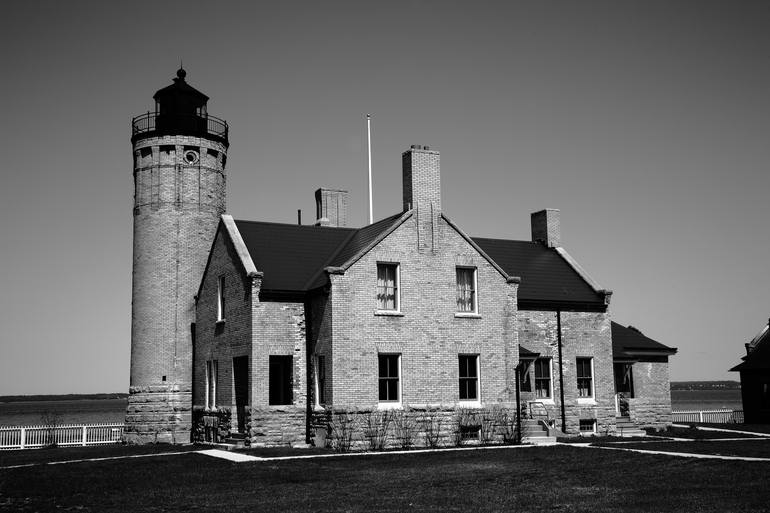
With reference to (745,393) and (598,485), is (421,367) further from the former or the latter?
(745,393)

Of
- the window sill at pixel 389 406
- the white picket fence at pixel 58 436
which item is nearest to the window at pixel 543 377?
the window sill at pixel 389 406

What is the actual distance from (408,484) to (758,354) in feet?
108

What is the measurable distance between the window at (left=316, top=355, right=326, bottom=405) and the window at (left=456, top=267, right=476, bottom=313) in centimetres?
518

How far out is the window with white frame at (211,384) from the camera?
103 ft

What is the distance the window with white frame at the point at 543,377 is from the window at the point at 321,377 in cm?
872

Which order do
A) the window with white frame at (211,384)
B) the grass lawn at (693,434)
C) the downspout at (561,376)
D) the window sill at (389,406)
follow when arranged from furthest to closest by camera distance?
the downspout at (561,376)
the window with white frame at (211,384)
the grass lawn at (693,434)
the window sill at (389,406)

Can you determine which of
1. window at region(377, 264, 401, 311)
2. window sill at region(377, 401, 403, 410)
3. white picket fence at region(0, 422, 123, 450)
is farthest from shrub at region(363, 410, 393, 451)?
white picket fence at region(0, 422, 123, 450)

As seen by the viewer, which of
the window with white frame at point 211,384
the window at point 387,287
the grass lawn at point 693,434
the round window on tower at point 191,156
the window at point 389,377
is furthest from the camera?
the round window on tower at point 191,156

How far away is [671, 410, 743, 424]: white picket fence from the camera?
4599cm

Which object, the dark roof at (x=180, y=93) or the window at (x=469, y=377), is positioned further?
the dark roof at (x=180, y=93)

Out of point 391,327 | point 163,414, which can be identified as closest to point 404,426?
point 391,327

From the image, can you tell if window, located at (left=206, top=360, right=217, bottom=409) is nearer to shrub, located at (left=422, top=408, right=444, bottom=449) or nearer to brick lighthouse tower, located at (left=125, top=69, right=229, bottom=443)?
brick lighthouse tower, located at (left=125, top=69, right=229, bottom=443)

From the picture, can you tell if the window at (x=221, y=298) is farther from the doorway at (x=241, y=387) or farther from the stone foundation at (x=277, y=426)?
the stone foundation at (x=277, y=426)

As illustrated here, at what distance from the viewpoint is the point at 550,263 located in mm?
35625
